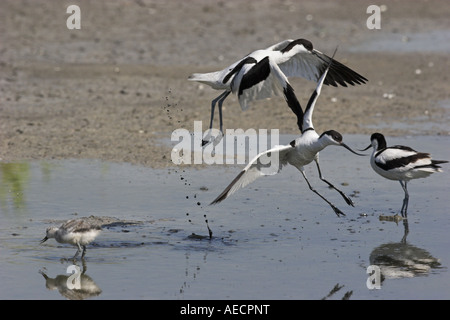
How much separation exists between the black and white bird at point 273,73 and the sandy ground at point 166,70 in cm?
215

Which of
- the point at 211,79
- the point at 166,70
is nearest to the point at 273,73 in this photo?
the point at 211,79

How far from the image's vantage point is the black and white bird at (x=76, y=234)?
730cm

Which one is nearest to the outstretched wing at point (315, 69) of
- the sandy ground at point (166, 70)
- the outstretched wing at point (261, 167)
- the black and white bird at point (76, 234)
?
the outstretched wing at point (261, 167)

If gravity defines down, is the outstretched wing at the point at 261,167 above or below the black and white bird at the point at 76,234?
above

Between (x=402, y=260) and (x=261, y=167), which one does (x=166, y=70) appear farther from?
(x=402, y=260)

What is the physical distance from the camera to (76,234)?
729 centimetres

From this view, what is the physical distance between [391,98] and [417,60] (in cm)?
339

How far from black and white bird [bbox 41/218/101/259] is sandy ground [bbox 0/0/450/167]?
3483mm

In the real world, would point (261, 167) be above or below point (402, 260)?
above

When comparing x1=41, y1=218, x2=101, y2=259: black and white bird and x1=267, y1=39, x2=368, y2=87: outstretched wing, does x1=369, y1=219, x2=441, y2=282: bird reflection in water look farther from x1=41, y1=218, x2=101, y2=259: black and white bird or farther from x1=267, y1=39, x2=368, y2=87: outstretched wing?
x1=267, y1=39, x2=368, y2=87: outstretched wing

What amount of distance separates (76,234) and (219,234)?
1453 mm

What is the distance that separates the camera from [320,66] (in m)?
9.70

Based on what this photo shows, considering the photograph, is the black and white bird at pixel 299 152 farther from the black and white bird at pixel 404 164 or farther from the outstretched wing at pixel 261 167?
the black and white bird at pixel 404 164
